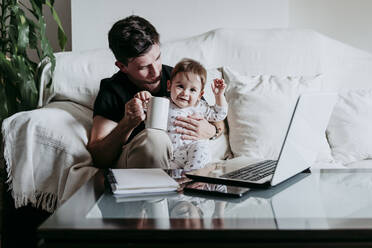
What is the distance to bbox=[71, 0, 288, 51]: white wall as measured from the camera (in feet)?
7.52

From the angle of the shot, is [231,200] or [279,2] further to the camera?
[279,2]

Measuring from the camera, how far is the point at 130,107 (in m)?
1.50

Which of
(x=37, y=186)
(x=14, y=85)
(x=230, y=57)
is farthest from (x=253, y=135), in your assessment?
(x=14, y=85)

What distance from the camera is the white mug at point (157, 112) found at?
4.42 ft

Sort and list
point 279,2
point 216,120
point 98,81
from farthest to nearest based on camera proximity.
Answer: point 279,2
point 98,81
point 216,120

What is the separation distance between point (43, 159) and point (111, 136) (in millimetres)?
246

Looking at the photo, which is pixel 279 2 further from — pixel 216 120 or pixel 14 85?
pixel 14 85

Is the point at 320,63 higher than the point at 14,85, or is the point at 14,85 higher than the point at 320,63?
the point at 320,63

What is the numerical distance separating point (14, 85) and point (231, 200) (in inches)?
53.6

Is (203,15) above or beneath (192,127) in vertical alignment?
above

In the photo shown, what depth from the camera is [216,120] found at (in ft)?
5.61

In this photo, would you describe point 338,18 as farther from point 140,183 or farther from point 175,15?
point 140,183

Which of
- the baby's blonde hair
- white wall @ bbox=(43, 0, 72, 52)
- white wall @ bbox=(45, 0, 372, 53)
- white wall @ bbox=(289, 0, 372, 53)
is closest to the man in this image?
the baby's blonde hair

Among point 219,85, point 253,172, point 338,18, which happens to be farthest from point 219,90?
point 338,18
